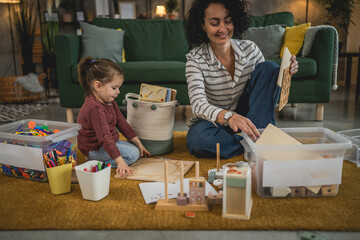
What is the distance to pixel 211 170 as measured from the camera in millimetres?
1430

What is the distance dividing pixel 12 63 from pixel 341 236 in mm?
5345

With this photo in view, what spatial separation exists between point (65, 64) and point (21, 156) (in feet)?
4.05

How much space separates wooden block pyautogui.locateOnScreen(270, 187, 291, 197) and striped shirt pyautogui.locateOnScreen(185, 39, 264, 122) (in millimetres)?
505

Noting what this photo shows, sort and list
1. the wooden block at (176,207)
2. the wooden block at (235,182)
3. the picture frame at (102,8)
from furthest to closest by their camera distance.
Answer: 1. the picture frame at (102,8)
2. the wooden block at (176,207)
3. the wooden block at (235,182)

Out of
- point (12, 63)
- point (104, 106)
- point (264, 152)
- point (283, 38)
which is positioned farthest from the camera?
point (12, 63)

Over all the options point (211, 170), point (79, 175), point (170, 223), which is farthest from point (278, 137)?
point (79, 175)

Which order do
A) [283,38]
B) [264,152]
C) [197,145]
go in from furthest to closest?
[283,38], [197,145], [264,152]

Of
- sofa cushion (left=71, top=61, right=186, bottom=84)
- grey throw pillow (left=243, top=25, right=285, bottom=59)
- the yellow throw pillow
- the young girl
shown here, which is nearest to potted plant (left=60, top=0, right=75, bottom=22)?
sofa cushion (left=71, top=61, right=186, bottom=84)

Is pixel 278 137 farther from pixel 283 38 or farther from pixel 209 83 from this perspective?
pixel 283 38

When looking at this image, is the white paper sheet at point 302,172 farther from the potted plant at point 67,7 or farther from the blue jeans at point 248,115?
the potted plant at point 67,7

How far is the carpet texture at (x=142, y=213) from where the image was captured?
3.33ft

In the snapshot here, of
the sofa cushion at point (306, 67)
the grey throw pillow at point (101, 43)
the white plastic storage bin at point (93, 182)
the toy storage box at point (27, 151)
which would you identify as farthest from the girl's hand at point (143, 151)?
the sofa cushion at point (306, 67)

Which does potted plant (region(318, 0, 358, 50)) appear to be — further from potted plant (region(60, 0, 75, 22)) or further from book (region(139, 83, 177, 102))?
potted plant (region(60, 0, 75, 22))

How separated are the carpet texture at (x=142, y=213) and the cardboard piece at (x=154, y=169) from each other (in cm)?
10
